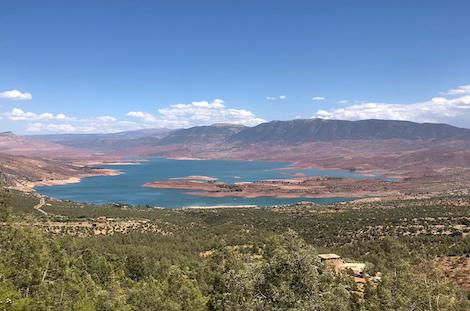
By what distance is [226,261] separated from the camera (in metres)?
33.4

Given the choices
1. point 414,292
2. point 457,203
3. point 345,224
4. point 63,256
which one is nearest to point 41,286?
point 63,256

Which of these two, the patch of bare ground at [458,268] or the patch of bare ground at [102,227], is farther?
the patch of bare ground at [102,227]

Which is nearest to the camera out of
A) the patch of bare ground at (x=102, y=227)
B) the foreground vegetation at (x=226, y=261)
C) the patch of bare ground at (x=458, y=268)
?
the foreground vegetation at (x=226, y=261)

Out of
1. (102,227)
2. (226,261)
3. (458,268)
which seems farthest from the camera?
(102,227)

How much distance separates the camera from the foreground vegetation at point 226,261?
19.5 metres

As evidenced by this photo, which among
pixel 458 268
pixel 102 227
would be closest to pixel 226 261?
pixel 458 268

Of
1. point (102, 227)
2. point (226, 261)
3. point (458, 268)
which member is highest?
point (226, 261)

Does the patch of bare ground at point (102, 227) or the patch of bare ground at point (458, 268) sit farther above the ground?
the patch of bare ground at point (458, 268)

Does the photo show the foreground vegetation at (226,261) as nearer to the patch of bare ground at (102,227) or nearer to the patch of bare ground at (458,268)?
the patch of bare ground at (102,227)

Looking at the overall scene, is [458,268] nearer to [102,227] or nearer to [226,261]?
[226,261]

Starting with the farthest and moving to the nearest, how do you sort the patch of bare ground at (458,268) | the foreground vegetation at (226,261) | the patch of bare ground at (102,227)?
the patch of bare ground at (102,227) → the patch of bare ground at (458,268) → the foreground vegetation at (226,261)

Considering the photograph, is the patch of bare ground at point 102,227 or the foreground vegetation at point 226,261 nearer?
the foreground vegetation at point 226,261

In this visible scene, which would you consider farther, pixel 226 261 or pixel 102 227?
pixel 102 227

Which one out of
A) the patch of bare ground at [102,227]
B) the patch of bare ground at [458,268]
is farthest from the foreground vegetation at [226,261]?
the patch of bare ground at [458,268]
